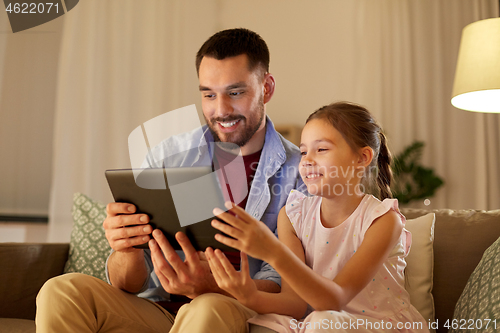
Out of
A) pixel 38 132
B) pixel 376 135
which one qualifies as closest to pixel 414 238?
pixel 376 135

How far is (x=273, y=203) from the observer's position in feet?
4.25

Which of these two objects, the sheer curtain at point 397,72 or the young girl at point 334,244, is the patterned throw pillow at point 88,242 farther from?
the sheer curtain at point 397,72

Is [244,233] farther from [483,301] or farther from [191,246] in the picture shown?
[483,301]

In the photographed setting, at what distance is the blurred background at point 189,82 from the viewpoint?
2.32 metres

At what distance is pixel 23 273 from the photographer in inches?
54.9

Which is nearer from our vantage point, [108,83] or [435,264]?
[435,264]

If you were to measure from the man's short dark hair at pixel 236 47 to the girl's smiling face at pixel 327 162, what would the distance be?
49 centimetres

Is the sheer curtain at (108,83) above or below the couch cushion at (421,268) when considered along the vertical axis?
above

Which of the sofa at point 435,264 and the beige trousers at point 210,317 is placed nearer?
the beige trousers at point 210,317

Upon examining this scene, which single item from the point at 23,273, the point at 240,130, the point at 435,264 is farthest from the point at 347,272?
the point at 23,273

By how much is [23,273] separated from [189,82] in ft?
6.21

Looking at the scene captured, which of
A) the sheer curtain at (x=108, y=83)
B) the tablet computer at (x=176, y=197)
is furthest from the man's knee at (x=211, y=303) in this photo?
the sheer curtain at (x=108, y=83)

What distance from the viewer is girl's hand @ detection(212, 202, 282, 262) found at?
771 millimetres

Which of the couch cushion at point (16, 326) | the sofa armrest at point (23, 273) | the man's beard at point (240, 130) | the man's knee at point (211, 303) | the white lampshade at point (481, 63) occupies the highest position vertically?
the white lampshade at point (481, 63)
